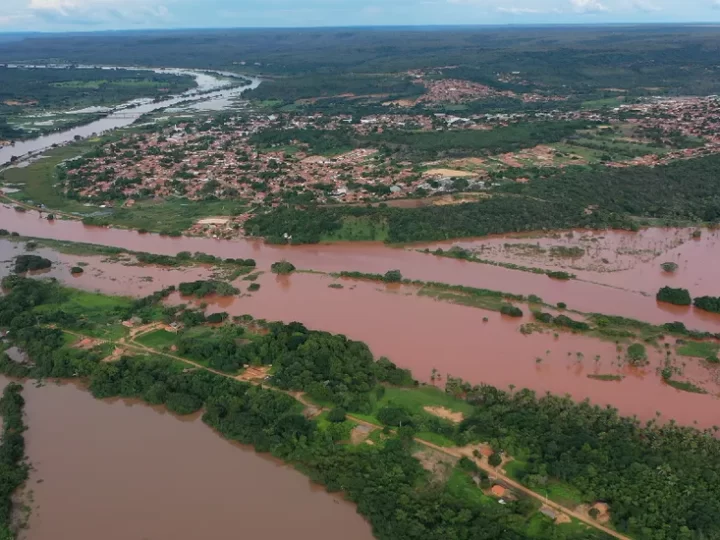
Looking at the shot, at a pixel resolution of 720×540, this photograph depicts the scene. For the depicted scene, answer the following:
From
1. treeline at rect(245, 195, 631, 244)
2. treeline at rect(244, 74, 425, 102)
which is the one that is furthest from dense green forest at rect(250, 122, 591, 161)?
treeline at rect(244, 74, 425, 102)

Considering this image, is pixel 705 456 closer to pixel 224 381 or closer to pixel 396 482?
pixel 396 482

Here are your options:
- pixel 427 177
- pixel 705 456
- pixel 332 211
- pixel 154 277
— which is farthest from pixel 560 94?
pixel 705 456

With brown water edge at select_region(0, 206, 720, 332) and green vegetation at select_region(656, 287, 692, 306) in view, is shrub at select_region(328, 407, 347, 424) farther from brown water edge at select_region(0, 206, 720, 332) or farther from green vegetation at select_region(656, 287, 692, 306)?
green vegetation at select_region(656, 287, 692, 306)

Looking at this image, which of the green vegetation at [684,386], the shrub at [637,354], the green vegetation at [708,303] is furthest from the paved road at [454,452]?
the green vegetation at [708,303]

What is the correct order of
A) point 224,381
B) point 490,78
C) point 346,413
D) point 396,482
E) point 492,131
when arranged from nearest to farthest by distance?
point 396,482
point 346,413
point 224,381
point 492,131
point 490,78

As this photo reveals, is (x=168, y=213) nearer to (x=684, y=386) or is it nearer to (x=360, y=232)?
(x=360, y=232)
